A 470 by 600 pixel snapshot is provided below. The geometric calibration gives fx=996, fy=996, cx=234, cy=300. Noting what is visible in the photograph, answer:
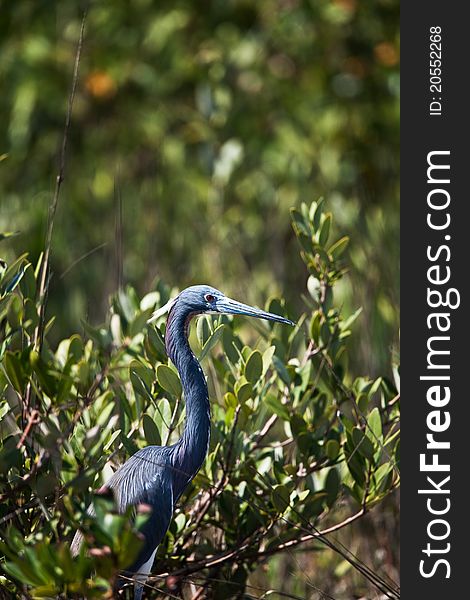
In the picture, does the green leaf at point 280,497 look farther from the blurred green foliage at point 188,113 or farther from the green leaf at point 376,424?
the blurred green foliage at point 188,113

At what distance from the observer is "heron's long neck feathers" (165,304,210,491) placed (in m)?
1.44

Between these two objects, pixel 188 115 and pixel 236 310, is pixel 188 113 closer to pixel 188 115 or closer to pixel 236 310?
pixel 188 115

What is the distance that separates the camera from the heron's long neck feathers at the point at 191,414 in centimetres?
144

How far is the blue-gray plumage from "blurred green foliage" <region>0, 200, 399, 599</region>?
1.6 inches

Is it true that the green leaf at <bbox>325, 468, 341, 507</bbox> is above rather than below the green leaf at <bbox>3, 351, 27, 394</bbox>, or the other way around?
below

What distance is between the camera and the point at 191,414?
4.73 ft

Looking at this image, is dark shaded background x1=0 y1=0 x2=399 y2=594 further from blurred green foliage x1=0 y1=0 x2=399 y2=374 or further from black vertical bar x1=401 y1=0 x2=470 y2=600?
black vertical bar x1=401 y1=0 x2=470 y2=600

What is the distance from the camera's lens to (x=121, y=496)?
4.81 feet

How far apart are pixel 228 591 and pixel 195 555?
0.08m

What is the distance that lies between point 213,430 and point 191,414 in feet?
0.75

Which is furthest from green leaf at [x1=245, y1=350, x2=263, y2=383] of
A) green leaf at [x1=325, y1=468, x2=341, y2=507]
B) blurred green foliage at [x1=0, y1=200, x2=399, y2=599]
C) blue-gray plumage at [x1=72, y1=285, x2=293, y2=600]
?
green leaf at [x1=325, y1=468, x2=341, y2=507]

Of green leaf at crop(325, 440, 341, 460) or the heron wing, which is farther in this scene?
green leaf at crop(325, 440, 341, 460)

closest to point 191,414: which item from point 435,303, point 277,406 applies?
point 277,406

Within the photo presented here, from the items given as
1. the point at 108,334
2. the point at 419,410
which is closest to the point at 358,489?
the point at 419,410
